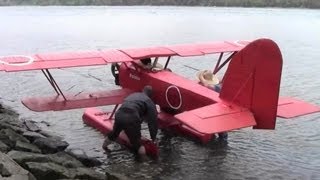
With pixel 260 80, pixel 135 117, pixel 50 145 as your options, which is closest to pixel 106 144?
pixel 50 145

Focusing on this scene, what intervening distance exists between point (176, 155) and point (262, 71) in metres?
2.70

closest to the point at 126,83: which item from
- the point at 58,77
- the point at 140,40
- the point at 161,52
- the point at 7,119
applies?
the point at 161,52

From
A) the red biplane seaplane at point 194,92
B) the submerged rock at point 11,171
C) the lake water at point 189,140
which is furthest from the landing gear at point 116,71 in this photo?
the submerged rock at point 11,171

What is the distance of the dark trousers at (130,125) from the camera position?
953 cm

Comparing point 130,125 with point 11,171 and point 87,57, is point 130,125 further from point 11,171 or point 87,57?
point 11,171

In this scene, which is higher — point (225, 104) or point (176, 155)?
point (225, 104)

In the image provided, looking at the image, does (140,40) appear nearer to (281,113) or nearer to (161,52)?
(161,52)

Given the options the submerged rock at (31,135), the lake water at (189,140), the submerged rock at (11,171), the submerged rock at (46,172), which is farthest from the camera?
the submerged rock at (31,135)

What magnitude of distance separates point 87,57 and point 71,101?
41.5 inches

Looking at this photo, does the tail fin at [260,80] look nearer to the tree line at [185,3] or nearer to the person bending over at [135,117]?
the person bending over at [135,117]

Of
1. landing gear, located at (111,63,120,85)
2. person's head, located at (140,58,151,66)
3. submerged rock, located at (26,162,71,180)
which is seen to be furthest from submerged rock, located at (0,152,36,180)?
landing gear, located at (111,63,120,85)

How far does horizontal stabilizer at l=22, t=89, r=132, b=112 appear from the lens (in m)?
10.7

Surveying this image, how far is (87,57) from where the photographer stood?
36.3 ft

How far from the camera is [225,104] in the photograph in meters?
9.02
